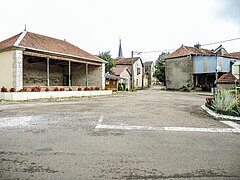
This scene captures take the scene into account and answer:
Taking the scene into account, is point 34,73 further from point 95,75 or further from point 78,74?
point 95,75

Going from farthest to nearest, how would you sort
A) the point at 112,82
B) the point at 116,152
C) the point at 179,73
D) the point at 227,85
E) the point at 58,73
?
the point at 179,73 → the point at 112,82 → the point at 58,73 → the point at 227,85 → the point at 116,152

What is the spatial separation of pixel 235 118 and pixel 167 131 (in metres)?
3.61

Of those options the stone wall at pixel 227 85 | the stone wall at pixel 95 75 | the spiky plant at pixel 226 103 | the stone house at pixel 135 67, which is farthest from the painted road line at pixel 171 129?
the stone house at pixel 135 67

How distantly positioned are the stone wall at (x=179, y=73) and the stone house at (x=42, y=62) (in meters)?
16.0

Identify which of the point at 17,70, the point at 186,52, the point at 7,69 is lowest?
the point at 17,70

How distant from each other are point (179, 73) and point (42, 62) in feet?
73.6

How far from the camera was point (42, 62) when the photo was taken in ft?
69.7

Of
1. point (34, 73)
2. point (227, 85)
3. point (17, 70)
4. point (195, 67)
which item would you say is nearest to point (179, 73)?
point (195, 67)

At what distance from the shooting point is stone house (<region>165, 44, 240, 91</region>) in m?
29.2

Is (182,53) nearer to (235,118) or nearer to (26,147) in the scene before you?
(235,118)

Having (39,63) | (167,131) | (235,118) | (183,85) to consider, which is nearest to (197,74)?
(183,85)

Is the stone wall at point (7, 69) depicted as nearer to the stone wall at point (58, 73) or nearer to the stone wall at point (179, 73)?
the stone wall at point (58, 73)

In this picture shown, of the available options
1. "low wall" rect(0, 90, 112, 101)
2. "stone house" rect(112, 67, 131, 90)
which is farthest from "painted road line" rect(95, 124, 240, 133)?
"stone house" rect(112, 67, 131, 90)

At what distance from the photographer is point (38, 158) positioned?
3.16m
